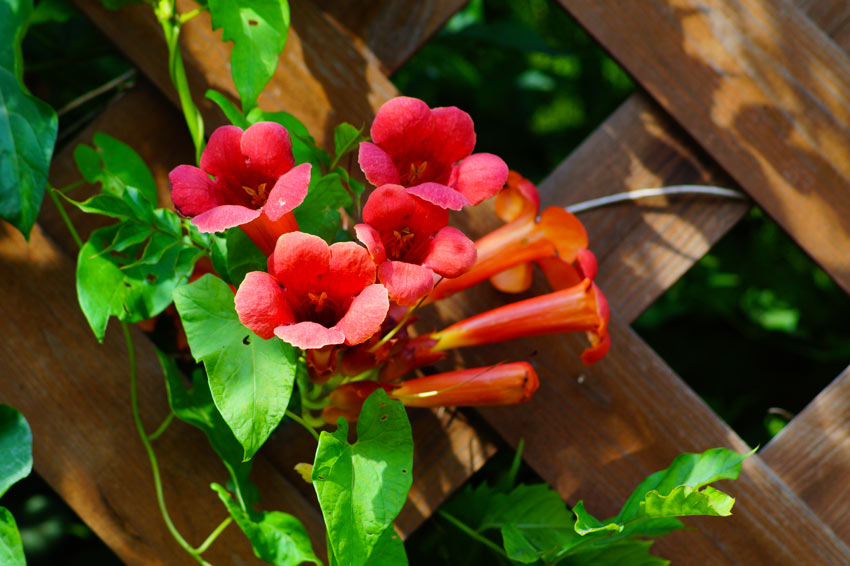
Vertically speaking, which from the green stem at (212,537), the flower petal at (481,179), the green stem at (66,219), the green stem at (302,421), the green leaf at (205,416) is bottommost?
the green stem at (212,537)

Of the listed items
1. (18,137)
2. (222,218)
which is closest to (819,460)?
(222,218)

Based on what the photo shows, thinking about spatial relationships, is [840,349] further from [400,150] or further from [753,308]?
[400,150]

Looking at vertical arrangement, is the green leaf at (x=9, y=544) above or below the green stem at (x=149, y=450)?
below

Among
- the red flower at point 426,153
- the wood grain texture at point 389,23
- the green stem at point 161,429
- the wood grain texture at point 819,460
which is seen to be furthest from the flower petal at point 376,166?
the wood grain texture at point 819,460

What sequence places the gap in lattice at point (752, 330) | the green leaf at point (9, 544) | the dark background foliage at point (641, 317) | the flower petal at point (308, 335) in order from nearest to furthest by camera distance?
the flower petal at point (308, 335), the green leaf at point (9, 544), the dark background foliage at point (641, 317), the gap in lattice at point (752, 330)

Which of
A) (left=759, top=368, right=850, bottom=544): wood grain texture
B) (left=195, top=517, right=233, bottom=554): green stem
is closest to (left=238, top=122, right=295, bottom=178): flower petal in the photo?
(left=195, top=517, right=233, bottom=554): green stem

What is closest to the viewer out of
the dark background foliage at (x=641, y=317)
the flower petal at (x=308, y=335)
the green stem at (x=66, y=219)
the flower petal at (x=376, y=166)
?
the flower petal at (x=308, y=335)

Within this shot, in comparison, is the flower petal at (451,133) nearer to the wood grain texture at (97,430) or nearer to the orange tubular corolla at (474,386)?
the orange tubular corolla at (474,386)

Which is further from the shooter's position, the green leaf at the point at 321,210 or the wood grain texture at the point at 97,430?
the wood grain texture at the point at 97,430
